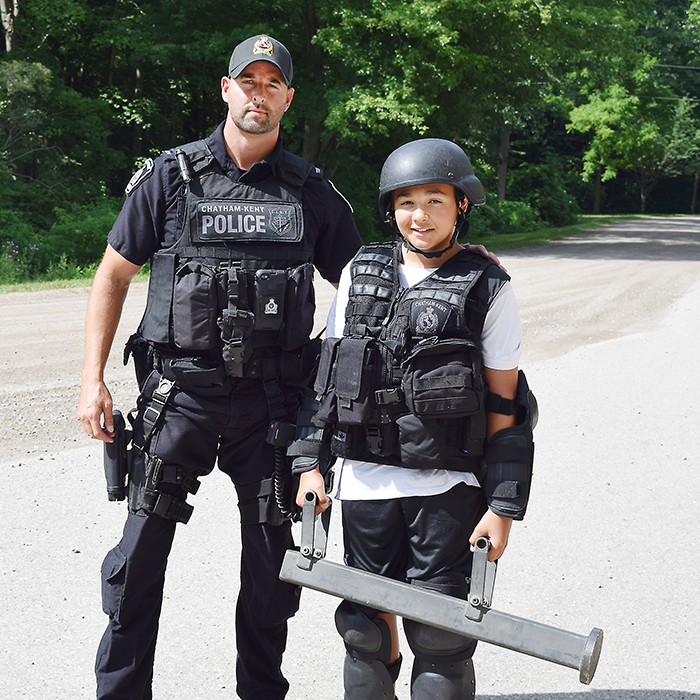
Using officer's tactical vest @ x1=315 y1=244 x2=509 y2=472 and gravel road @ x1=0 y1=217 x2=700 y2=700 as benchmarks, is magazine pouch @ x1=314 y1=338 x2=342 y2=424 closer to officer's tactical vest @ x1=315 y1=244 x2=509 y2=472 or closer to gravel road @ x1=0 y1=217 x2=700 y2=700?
officer's tactical vest @ x1=315 y1=244 x2=509 y2=472

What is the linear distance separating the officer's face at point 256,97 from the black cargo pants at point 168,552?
898mm

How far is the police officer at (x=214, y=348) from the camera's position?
2627 mm

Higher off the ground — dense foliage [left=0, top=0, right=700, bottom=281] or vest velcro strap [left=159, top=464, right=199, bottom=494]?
dense foliage [left=0, top=0, right=700, bottom=281]

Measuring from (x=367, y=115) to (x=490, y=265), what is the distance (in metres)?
17.0

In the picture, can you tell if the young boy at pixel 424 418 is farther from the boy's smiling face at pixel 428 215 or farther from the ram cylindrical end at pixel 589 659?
the ram cylindrical end at pixel 589 659

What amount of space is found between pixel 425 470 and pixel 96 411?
1.16 metres

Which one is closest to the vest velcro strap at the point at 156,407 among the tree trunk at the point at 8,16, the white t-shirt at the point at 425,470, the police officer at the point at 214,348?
the police officer at the point at 214,348

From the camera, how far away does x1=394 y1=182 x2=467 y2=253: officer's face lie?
7.70ft

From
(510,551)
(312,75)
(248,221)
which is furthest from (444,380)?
(312,75)

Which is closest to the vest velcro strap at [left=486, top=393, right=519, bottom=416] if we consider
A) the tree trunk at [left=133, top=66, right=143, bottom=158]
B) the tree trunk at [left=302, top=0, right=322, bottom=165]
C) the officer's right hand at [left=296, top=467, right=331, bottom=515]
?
the officer's right hand at [left=296, top=467, right=331, bottom=515]

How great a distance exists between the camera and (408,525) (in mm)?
2355

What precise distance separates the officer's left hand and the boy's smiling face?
826mm

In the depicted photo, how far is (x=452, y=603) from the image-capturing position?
7.01 feet

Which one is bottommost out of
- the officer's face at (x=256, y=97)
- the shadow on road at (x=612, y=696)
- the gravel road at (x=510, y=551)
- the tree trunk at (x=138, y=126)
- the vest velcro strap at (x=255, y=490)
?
the shadow on road at (x=612, y=696)
